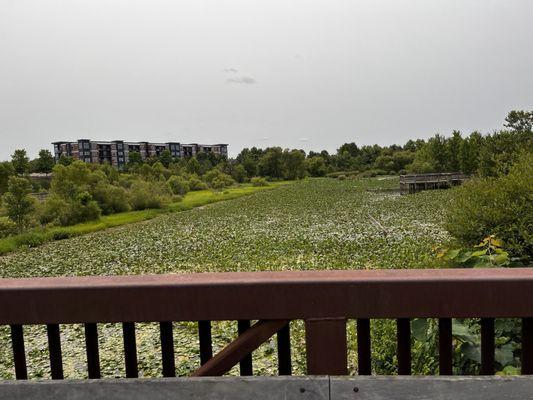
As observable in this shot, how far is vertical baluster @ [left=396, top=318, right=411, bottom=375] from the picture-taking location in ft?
5.09

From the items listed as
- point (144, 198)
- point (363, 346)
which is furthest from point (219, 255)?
point (144, 198)

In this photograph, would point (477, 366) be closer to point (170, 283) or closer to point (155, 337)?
point (170, 283)

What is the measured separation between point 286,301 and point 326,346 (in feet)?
0.63

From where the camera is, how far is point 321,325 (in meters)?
1.43

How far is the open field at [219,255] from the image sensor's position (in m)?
5.75

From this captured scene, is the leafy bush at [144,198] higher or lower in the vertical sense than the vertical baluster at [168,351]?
lower

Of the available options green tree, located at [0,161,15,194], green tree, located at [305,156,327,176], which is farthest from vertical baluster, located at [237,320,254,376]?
green tree, located at [305,156,327,176]

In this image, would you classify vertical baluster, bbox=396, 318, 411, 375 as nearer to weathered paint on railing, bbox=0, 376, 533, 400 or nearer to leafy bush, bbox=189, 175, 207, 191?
weathered paint on railing, bbox=0, 376, 533, 400

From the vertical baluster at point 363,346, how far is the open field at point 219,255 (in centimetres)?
330

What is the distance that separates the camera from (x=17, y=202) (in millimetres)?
26547

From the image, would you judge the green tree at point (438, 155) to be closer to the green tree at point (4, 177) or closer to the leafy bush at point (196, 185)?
the leafy bush at point (196, 185)

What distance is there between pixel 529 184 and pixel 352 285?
6239 millimetres

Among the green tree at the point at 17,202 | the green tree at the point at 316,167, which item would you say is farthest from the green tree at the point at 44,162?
the green tree at the point at 17,202

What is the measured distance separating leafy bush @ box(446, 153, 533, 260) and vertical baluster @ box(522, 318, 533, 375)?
16.8 feet
